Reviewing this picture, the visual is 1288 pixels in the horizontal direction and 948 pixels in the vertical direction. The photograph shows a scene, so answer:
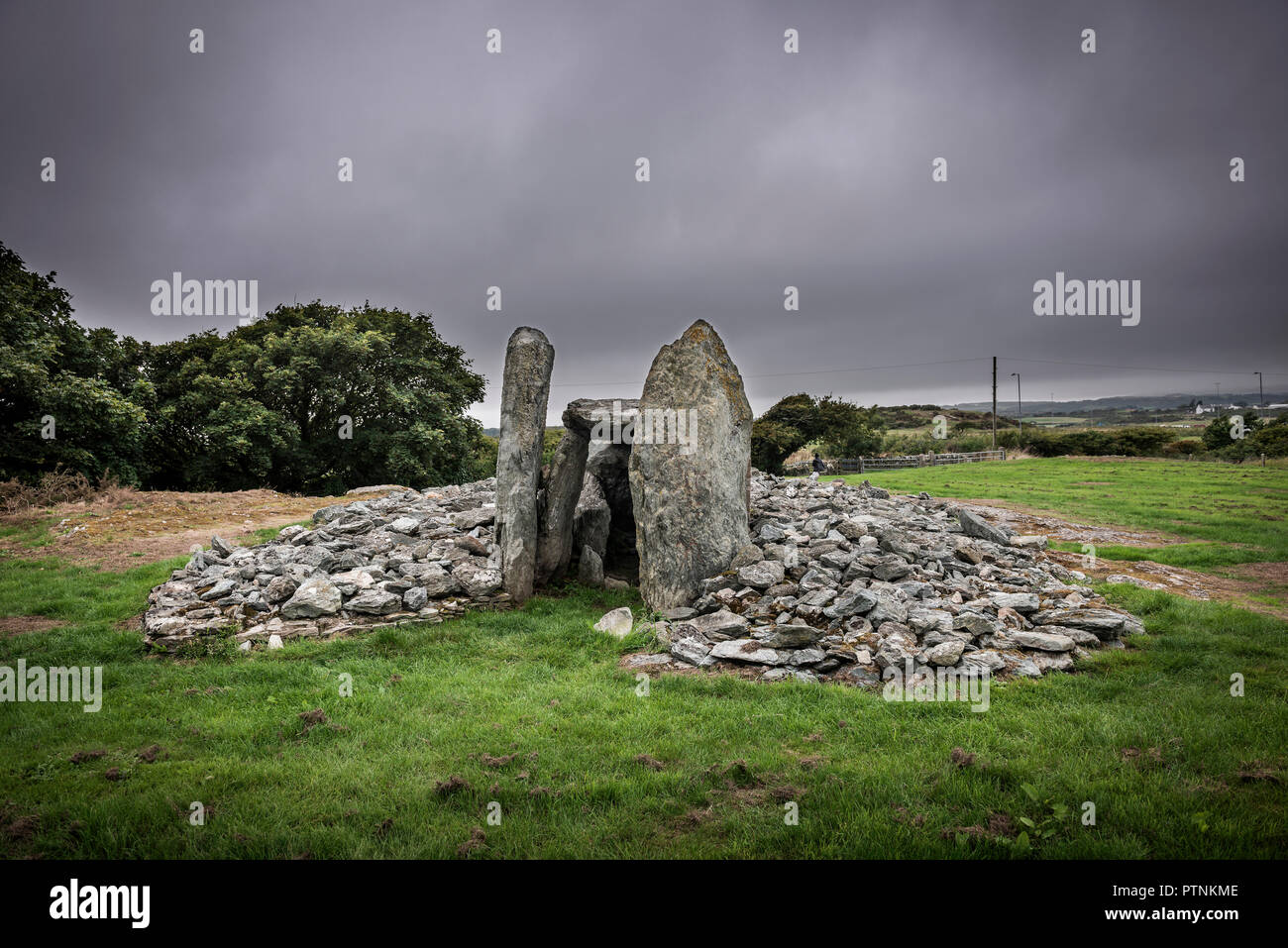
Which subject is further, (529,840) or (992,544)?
(992,544)

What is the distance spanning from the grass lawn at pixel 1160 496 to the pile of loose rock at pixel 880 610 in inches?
191

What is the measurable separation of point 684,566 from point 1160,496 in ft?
65.3

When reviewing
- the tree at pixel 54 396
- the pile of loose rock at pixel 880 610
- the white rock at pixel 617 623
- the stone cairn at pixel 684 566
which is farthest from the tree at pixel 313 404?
the pile of loose rock at pixel 880 610

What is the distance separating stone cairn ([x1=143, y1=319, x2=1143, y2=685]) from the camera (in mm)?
7309

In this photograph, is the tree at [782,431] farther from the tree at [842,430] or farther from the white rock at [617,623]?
the white rock at [617,623]

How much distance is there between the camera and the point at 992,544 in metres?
10.9

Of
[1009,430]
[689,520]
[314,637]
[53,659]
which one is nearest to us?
[53,659]

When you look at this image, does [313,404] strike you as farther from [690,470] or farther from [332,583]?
[690,470]

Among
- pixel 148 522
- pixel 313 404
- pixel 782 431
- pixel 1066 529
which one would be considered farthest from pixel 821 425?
pixel 148 522

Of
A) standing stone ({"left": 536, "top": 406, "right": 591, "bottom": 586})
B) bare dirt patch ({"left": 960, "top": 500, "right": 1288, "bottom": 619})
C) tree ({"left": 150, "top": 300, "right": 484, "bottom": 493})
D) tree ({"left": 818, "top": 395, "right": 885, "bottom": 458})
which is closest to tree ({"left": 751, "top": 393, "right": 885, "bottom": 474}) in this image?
tree ({"left": 818, "top": 395, "right": 885, "bottom": 458})

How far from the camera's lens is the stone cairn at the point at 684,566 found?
731 centimetres
